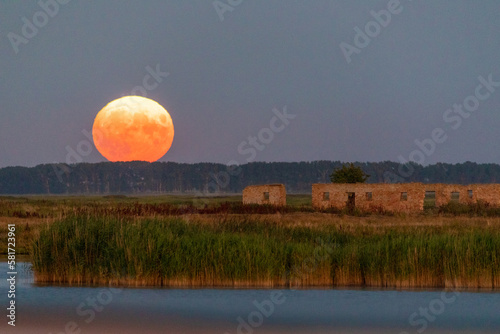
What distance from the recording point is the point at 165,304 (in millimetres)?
15852

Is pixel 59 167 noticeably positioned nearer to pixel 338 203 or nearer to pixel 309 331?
pixel 338 203

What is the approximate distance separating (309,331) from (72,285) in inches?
281

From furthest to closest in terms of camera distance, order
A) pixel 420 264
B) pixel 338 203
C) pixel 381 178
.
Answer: pixel 381 178 < pixel 338 203 < pixel 420 264

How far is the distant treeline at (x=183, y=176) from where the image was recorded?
12875 centimetres

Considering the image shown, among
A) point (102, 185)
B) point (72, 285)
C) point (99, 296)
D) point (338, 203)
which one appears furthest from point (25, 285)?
point (102, 185)

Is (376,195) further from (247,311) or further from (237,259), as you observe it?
(247,311)

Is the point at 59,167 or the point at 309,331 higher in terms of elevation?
the point at 59,167

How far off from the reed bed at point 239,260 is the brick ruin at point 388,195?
74.6 feet

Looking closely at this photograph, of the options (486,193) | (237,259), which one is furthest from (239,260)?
(486,193)

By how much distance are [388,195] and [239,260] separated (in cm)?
2504

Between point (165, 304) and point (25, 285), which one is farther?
point (25, 285)

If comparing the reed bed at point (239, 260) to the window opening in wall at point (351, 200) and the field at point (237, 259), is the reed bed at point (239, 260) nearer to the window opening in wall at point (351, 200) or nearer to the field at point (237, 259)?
the field at point (237, 259)

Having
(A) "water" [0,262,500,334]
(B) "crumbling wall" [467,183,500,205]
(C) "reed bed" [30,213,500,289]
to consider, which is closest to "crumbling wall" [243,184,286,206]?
(B) "crumbling wall" [467,183,500,205]

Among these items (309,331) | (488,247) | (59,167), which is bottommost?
(309,331)
